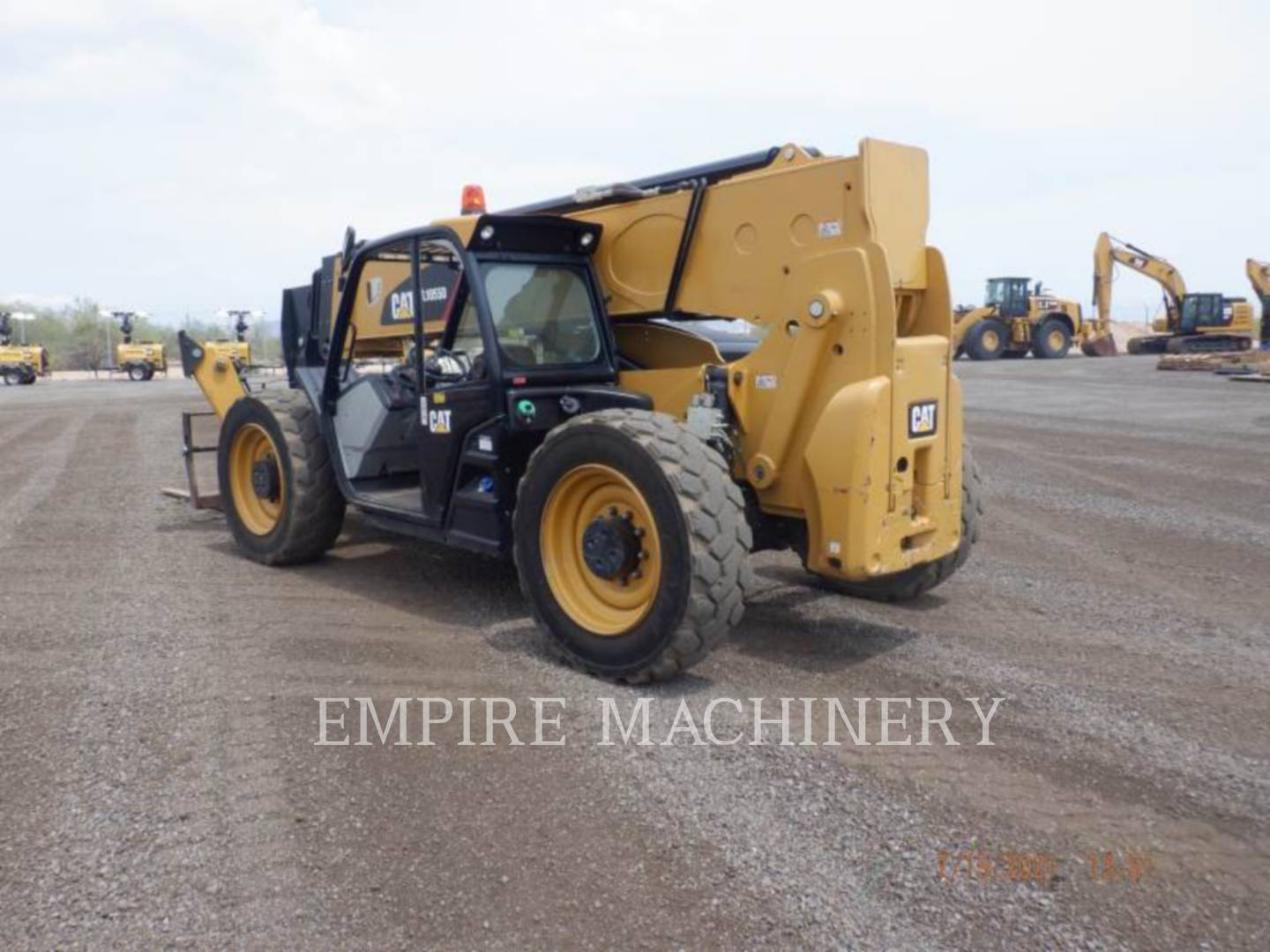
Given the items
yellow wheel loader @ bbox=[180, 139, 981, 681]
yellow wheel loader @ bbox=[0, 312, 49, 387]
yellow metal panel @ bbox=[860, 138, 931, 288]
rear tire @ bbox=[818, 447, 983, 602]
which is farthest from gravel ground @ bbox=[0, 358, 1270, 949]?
yellow wheel loader @ bbox=[0, 312, 49, 387]

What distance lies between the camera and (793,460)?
4828mm

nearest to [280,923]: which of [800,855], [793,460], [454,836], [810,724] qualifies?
[454,836]

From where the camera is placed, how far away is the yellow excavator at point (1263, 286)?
3350 cm

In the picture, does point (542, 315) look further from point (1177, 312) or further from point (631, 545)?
point (1177, 312)

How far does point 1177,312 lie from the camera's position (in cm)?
3666

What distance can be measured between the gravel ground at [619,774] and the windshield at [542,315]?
146cm

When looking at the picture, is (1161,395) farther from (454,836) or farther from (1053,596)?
(454,836)

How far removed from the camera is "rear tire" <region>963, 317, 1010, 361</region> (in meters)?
34.8

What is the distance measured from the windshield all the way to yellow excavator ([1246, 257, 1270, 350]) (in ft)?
114

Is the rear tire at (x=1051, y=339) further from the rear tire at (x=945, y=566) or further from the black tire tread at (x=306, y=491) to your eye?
the black tire tread at (x=306, y=491)

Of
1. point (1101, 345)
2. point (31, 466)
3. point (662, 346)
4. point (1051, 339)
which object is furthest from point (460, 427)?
point (1101, 345)

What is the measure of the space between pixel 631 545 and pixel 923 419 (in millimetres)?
1475

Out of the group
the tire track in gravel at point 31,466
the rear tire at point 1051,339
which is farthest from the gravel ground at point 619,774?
the rear tire at point 1051,339

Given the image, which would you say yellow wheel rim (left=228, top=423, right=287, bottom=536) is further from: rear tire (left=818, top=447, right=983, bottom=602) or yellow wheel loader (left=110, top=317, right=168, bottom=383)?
yellow wheel loader (left=110, top=317, right=168, bottom=383)
